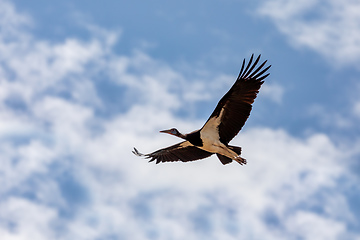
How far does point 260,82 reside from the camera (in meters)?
27.0

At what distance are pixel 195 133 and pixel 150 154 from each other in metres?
3.19

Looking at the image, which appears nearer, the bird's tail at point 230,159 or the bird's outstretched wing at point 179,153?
the bird's tail at point 230,159

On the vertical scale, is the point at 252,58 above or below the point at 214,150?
above

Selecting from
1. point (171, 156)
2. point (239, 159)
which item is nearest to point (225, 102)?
point (239, 159)

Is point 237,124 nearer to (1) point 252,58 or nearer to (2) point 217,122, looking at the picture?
(2) point 217,122

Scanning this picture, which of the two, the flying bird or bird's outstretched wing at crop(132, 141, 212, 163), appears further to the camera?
bird's outstretched wing at crop(132, 141, 212, 163)

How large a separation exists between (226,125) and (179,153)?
143 inches

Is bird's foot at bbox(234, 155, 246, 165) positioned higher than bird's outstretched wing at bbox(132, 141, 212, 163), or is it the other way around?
bird's outstretched wing at bbox(132, 141, 212, 163)

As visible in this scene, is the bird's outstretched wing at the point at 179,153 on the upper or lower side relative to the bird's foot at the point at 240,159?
upper

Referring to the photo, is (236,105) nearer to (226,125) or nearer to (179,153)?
(226,125)

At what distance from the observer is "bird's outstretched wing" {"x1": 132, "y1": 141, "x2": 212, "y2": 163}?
30.5 m

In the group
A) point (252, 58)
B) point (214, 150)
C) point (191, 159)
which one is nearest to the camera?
point (252, 58)

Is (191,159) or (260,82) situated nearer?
(260,82)

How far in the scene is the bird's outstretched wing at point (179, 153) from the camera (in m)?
30.5
